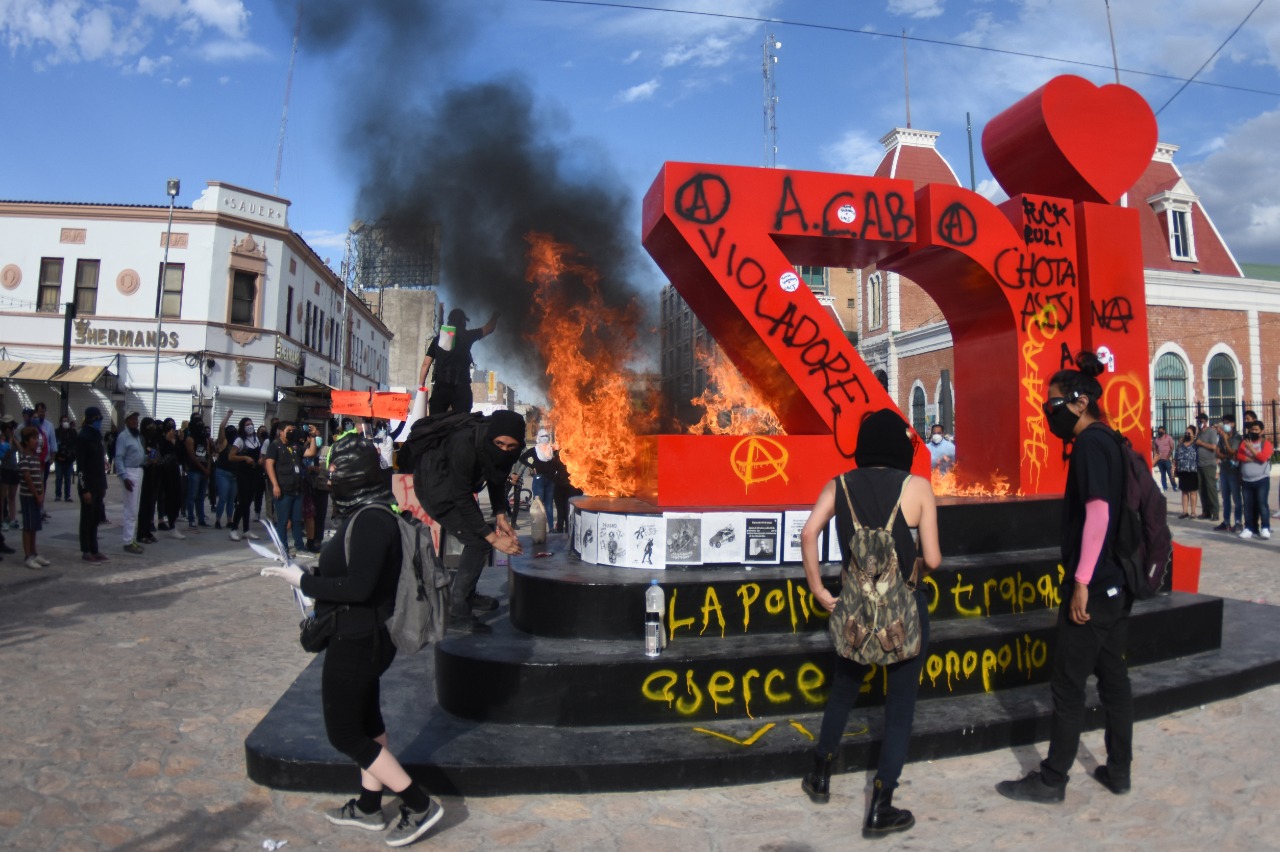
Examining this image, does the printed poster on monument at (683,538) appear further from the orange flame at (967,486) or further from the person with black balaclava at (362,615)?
the orange flame at (967,486)

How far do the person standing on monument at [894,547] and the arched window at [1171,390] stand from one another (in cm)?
3022

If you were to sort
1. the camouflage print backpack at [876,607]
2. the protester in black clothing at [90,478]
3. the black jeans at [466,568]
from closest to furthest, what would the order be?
1. the camouflage print backpack at [876,607]
2. the black jeans at [466,568]
3. the protester in black clothing at [90,478]

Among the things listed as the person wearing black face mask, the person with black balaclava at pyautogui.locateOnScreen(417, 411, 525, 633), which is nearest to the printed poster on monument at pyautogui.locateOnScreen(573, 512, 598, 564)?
the person with black balaclava at pyautogui.locateOnScreen(417, 411, 525, 633)

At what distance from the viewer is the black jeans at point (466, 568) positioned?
16.1 ft

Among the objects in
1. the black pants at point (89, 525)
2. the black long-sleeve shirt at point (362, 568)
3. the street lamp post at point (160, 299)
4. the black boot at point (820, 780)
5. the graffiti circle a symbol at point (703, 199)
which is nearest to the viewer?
the black long-sleeve shirt at point (362, 568)

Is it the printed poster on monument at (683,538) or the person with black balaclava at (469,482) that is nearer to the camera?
the person with black balaclava at (469,482)

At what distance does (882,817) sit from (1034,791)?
0.83 m

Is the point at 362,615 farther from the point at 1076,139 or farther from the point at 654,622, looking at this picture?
the point at 1076,139

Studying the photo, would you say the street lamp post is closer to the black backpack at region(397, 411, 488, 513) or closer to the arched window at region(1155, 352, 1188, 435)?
the black backpack at region(397, 411, 488, 513)

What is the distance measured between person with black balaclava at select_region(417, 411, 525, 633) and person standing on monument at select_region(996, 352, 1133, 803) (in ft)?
9.46

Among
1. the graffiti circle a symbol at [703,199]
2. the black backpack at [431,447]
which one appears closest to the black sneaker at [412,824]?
the black backpack at [431,447]

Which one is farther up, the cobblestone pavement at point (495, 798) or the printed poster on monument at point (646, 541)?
the printed poster on monument at point (646, 541)

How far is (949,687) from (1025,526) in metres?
1.84

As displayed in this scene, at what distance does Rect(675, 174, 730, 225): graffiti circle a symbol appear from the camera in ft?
18.5
